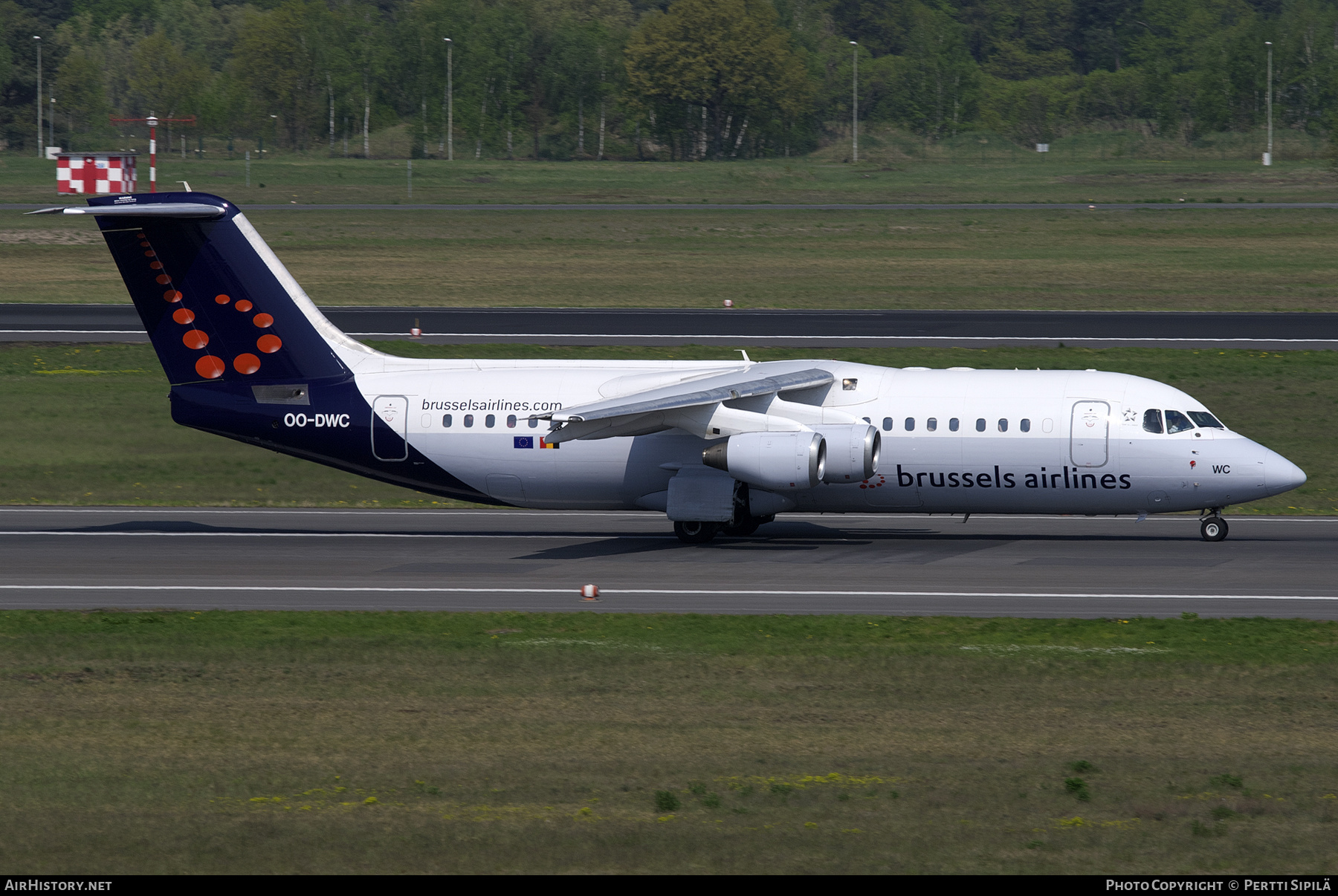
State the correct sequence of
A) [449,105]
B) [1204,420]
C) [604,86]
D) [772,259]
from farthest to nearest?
[604,86] → [449,105] → [772,259] → [1204,420]

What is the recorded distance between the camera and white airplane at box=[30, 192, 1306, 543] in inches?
1161

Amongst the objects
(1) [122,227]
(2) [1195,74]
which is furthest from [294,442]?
(2) [1195,74]

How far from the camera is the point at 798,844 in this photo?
12.5 m

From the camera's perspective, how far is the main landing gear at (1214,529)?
29.7 m

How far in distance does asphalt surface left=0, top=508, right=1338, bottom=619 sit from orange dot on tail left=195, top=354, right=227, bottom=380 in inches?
126

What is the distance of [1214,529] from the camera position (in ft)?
97.8

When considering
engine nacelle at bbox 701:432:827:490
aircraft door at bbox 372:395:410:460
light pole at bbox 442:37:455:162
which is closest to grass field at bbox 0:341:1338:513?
aircraft door at bbox 372:395:410:460

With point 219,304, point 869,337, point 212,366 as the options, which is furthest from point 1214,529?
point 869,337

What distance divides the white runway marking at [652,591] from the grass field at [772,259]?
117 feet

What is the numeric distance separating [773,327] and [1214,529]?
83.8ft

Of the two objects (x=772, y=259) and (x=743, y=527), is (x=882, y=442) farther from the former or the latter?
(x=772, y=259)

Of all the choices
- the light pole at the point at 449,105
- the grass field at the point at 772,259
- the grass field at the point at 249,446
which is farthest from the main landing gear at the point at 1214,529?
the light pole at the point at 449,105

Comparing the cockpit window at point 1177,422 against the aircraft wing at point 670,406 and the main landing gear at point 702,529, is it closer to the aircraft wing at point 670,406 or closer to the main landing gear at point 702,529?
the aircraft wing at point 670,406

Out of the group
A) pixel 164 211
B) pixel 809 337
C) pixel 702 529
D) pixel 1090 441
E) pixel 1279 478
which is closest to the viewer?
pixel 1279 478
